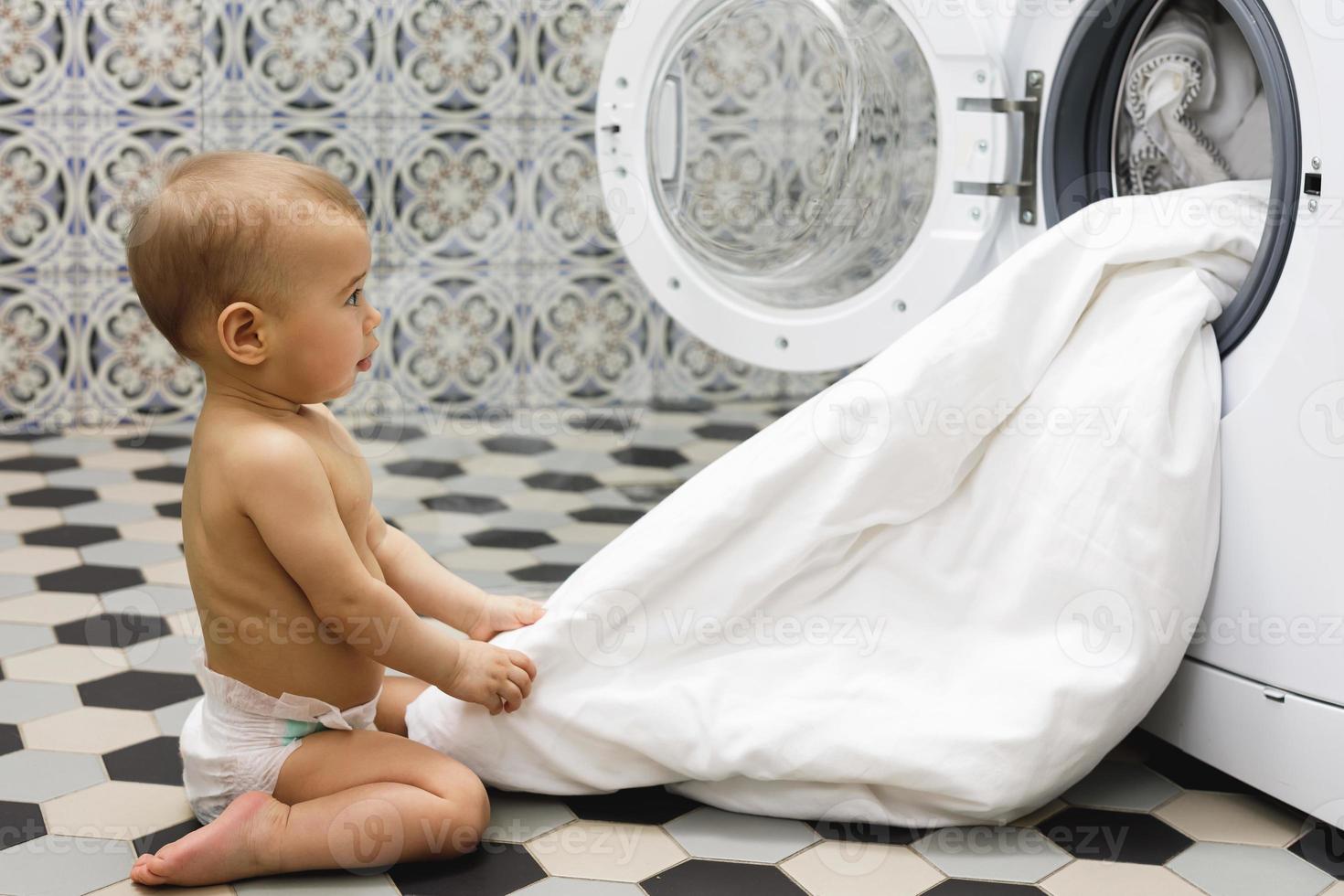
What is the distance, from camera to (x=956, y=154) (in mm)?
1473

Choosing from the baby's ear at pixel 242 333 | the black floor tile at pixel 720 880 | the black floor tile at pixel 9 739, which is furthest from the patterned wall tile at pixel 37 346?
the black floor tile at pixel 720 880

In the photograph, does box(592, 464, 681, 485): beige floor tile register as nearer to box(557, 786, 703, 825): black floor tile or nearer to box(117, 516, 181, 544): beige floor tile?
box(117, 516, 181, 544): beige floor tile

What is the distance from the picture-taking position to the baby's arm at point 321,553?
1021mm

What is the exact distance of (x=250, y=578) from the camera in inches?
41.3

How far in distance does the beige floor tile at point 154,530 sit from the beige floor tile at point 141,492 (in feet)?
0.31

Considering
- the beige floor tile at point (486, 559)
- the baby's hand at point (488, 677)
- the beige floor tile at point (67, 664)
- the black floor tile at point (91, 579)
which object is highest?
the baby's hand at point (488, 677)

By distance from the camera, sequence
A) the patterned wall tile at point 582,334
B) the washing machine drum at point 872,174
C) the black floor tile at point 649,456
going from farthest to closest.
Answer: the patterned wall tile at point 582,334
the black floor tile at point 649,456
the washing machine drum at point 872,174

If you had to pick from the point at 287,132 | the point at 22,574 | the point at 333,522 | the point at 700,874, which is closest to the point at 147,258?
the point at 333,522

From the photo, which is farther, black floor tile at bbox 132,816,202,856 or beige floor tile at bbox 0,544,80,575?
beige floor tile at bbox 0,544,80,575

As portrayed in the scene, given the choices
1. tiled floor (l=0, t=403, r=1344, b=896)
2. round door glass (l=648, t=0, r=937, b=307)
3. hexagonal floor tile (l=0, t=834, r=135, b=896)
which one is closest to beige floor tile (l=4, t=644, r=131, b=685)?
tiled floor (l=0, t=403, r=1344, b=896)

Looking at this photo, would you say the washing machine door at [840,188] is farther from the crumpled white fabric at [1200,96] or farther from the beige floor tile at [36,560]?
the beige floor tile at [36,560]

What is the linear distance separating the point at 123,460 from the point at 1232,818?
1656 millimetres

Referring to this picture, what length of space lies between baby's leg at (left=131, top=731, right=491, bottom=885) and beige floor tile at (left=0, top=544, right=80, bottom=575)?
2.48 feet

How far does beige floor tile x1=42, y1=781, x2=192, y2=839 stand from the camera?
108 centimetres
